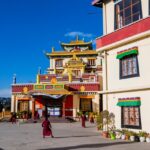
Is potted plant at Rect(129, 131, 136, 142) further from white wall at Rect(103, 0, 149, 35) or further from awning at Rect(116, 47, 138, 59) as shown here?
white wall at Rect(103, 0, 149, 35)

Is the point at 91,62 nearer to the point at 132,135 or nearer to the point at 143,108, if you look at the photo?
the point at 143,108

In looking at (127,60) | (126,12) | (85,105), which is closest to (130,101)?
(127,60)

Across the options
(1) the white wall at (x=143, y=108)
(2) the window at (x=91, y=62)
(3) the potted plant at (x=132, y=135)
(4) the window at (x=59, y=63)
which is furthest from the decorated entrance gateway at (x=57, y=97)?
(3) the potted plant at (x=132, y=135)

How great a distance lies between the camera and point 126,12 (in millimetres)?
15383

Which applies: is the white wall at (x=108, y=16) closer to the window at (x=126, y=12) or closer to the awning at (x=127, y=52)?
the window at (x=126, y=12)

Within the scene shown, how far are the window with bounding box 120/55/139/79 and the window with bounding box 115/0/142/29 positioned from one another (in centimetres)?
197

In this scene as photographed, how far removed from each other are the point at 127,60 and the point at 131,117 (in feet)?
9.62

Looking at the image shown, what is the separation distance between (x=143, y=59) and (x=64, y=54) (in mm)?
34199

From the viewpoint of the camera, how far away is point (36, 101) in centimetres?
3234

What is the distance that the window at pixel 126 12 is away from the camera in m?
14.6

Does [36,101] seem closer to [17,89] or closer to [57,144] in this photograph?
[17,89]

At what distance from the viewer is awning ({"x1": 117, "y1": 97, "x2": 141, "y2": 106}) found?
45.6 ft

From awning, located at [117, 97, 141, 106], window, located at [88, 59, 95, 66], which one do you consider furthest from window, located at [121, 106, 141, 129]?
window, located at [88, 59, 95, 66]

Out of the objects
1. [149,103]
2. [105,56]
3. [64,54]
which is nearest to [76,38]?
[64,54]
